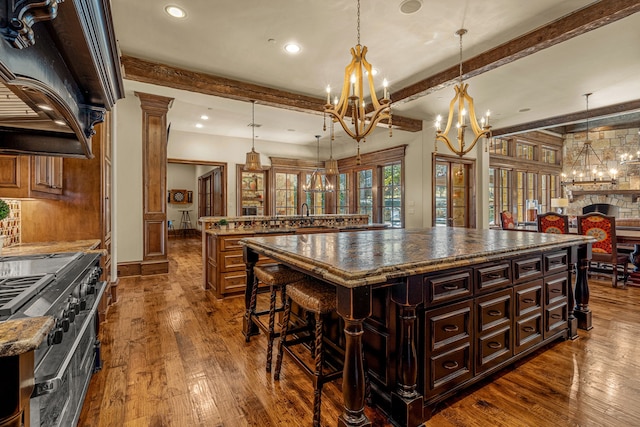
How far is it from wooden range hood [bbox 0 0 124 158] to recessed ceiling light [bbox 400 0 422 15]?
2.34m

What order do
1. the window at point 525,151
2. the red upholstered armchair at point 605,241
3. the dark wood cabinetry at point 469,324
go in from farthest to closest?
the window at point 525,151 → the red upholstered armchair at point 605,241 → the dark wood cabinetry at point 469,324

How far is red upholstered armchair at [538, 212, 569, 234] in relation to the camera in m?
4.52

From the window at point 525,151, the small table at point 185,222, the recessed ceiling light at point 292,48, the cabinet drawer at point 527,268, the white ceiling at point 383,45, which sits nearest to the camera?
the cabinet drawer at point 527,268

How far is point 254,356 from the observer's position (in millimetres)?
2367

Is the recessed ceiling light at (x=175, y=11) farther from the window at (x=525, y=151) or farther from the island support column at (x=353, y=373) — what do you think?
the window at (x=525, y=151)

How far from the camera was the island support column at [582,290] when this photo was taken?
267cm

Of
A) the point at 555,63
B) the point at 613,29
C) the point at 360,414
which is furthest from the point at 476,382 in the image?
the point at 555,63

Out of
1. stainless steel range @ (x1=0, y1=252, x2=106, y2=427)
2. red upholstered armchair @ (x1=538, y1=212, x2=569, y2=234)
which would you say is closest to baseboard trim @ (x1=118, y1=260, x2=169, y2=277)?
stainless steel range @ (x1=0, y1=252, x2=106, y2=427)

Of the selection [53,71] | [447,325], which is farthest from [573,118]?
[53,71]

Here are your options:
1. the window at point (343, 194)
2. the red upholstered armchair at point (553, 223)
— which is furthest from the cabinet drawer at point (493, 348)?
the window at point (343, 194)

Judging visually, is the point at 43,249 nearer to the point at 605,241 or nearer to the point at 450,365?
the point at 450,365

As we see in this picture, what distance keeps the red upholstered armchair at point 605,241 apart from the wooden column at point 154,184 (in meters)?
6.48

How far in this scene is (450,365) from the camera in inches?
68.7

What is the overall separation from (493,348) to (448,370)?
0.46m
